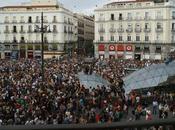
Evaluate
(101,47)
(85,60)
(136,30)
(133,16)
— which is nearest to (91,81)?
(85,60)

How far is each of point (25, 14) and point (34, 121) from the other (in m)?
79.6

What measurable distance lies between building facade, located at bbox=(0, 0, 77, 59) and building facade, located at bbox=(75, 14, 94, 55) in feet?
33.9

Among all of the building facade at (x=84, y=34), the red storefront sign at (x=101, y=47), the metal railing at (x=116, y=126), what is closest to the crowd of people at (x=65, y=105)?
the metal railing at (x=116, y=126)

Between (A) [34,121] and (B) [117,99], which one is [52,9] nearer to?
(B) [117,99]

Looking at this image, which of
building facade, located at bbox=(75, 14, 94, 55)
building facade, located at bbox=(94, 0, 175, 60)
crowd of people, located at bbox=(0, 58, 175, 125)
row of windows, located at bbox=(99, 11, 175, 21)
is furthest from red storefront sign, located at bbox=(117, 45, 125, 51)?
crowd of people, located at bbox=(0, 58, 175, 125)

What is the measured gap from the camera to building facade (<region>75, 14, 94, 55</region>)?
10988 cm

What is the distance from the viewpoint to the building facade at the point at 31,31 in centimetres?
9488

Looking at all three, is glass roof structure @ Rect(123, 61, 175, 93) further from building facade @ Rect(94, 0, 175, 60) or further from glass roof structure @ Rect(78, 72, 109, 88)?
building facade @ Rect(94, 0, 175, 60)

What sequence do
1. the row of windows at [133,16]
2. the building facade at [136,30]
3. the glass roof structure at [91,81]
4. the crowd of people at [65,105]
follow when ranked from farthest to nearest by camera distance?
the row of windows at [133,16]
the building facade at [136,30]
the glass roof structure at [91,81]
the crowd of people at [65,105]

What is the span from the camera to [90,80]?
107 feet

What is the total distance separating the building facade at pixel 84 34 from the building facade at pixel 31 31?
1033cm

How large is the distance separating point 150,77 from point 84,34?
86.9 metres

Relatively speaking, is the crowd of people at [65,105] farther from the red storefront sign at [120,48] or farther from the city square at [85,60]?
the red storefront sign at [120,48]

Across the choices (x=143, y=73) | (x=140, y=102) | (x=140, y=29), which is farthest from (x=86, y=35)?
(x=140, y=102)
